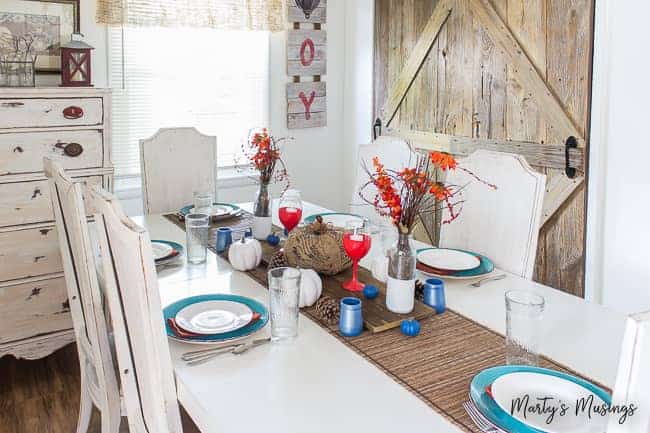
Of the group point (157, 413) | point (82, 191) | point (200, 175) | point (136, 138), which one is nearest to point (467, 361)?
point (157, 413)

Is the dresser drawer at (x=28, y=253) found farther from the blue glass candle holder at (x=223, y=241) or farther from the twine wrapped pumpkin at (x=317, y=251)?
the twine wrapped pumpkin at (x=317, y=251)

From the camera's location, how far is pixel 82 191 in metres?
1.74

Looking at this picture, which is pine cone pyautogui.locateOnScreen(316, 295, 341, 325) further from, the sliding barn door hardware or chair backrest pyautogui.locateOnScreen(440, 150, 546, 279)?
the sliding barn door hardware

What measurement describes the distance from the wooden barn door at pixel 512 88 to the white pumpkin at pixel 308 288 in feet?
5.90

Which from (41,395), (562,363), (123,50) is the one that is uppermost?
(123,50)

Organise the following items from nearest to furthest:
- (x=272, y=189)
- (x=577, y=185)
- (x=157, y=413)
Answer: (x=157, y=413) < (x=577, y=185) < (x=272, y=189)

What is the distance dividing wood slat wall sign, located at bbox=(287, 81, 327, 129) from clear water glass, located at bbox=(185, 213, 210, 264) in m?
2.31

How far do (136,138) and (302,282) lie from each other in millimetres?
2380

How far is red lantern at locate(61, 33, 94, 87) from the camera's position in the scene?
303 cm

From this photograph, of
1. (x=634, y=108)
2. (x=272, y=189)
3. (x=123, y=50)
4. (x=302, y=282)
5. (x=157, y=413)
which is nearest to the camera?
(x=157, y=413)

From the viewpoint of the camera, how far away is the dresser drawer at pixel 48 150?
2744 mm

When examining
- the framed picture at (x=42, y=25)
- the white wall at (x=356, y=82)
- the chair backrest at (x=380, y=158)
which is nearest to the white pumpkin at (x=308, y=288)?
the chair backrest at (x=380, y=158)

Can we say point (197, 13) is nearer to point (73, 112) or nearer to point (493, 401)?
point (73, 112)

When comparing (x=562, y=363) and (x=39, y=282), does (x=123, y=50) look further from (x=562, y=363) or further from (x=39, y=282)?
(x=562, y=363)
